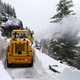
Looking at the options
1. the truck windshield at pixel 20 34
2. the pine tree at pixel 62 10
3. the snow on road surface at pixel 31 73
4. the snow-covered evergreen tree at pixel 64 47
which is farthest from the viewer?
the pine tree at pixel 62 10

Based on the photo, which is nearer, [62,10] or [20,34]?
[20,34]

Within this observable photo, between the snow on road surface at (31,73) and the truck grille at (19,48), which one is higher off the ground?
the truck grille at (19,48)

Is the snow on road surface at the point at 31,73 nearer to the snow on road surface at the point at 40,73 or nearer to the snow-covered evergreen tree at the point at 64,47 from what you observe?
the snow on road surface at the point at 40,73

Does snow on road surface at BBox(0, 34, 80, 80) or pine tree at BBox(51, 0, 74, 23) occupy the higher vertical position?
pine tree at BBox(51, 0, 74, 23)

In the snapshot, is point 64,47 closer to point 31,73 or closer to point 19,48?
point 19,48

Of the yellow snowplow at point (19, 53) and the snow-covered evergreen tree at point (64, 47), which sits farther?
the snow-covered evergreen tree at point (64, 47)

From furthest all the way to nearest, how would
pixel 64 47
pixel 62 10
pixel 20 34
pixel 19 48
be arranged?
pixel 62 10
pixel 64 47
pixel 20 34
pixel 19 48

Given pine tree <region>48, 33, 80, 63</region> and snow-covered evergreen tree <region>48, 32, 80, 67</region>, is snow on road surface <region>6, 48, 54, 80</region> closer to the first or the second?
snow-covered evergreen tree <region>48, 32, 80, 67</region>

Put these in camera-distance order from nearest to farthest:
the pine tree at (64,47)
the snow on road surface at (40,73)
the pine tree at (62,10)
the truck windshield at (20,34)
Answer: the snow on road surface at (40,73) → the truck windshield at (20,34) → the pine tree at (64,47) → the pine tree at (62,10)

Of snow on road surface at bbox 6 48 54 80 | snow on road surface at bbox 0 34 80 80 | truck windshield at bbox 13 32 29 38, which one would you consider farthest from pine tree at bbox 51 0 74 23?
snow on road surface at bbox 6 48 54 80

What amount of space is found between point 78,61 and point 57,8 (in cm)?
1746

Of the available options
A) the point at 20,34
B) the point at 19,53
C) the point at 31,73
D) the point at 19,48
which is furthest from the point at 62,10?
the point at 31,73

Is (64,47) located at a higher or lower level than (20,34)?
Result: lower

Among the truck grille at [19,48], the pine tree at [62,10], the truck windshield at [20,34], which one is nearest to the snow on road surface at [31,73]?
the truck grille at [19,48]
